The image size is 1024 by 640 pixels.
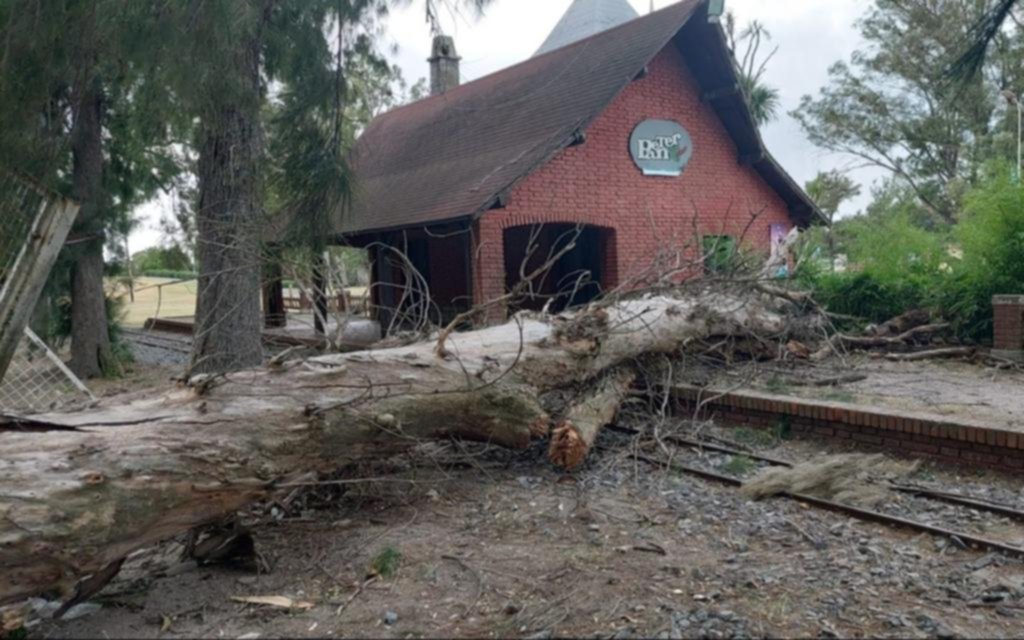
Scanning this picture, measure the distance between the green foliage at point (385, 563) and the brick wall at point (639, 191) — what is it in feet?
27.6

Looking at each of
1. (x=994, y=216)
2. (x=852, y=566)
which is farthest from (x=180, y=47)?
(x=994, y=216)

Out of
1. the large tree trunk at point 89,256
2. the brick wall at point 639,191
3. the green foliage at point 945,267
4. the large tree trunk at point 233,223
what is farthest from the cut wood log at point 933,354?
the large tree trunk at point 89,256

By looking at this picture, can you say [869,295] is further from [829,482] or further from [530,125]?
[829,482]

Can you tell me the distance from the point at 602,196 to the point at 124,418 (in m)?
11.2

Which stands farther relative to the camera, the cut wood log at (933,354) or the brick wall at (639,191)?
the brick wall at (639,191)

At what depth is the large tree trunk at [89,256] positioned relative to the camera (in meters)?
13.2

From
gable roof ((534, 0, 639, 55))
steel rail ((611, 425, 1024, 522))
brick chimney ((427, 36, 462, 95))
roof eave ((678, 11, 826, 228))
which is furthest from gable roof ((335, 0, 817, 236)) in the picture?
gable roof ((534, 0, 639, 55))

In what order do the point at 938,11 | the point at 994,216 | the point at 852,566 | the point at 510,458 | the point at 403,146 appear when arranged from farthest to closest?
1. the point at 938,11
2. the point at 403,146
3. the point at 994,216
4. the point at 510,458
5. the point at 852,566

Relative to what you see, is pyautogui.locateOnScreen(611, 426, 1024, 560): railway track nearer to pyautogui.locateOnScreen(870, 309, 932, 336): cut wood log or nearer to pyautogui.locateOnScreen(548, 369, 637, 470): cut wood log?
pyautogui.locateOnScreen(548, 369, 637, 470): cut wood log

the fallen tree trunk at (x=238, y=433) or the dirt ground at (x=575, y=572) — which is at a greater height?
the fallen tree trunk at (x=238, y=433)

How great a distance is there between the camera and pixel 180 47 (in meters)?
7.62

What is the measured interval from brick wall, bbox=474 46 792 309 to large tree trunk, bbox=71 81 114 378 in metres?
6.27

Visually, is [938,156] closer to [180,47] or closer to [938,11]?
[938,11]

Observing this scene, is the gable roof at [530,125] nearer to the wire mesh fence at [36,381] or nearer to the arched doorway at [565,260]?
the arched doorway at [565,260]
